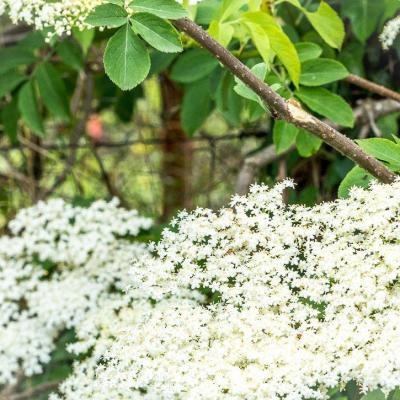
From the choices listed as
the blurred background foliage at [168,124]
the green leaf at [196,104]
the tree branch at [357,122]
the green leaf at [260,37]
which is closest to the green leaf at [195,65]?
the blurred background foliage at [168,124]

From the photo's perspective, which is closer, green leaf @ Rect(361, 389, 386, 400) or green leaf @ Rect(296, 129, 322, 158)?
green leaf @ Rect(361, 389, 386, 400)

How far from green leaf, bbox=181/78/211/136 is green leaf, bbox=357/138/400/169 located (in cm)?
79

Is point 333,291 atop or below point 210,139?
below

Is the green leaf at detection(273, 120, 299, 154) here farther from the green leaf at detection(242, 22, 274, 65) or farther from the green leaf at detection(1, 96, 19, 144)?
the green leaf at detection(1, 96, 19, 144)

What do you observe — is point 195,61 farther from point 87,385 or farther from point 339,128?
point 87,385

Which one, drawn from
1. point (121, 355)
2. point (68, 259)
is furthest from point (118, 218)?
point (121, 355)

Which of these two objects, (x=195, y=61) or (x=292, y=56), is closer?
(x=292, y=56)

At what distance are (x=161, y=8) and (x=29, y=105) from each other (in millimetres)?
931

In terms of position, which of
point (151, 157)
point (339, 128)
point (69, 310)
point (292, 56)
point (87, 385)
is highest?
point (151, 157)

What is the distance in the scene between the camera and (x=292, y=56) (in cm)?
150

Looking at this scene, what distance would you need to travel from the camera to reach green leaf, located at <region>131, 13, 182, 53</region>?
1269 millimetres

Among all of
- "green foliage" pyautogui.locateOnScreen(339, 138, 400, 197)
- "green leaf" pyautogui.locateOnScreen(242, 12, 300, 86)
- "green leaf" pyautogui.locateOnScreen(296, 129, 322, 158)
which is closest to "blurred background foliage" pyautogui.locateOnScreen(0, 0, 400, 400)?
"green leaf" pyautogui.locateOnScreen(296, 129, 322, 158)

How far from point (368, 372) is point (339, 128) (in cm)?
121

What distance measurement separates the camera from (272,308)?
120cm
